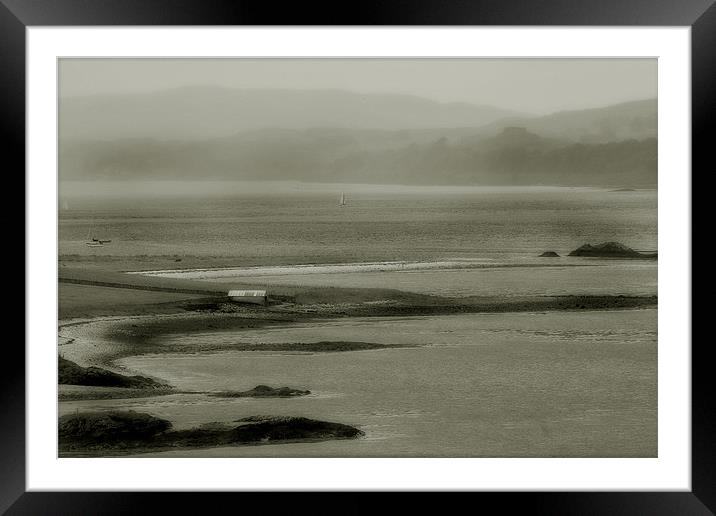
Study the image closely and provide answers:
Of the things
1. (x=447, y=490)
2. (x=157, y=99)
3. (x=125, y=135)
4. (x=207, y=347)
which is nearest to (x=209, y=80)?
(x=157, y=99)

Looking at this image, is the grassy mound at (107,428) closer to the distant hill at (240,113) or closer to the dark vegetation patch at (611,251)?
the distant hill at (240,113)

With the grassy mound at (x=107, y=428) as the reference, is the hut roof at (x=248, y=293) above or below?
above

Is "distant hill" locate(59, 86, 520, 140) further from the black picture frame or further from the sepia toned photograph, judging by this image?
the black picture frame

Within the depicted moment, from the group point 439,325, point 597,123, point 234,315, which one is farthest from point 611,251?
point 234,315

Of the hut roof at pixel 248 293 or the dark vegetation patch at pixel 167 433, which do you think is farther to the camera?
the hut roof at pixel 248 293

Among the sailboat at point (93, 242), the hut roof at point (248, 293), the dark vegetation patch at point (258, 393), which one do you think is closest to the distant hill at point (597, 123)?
the hut roof at point (248, 293)

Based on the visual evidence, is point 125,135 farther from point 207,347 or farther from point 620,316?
point 620,316
